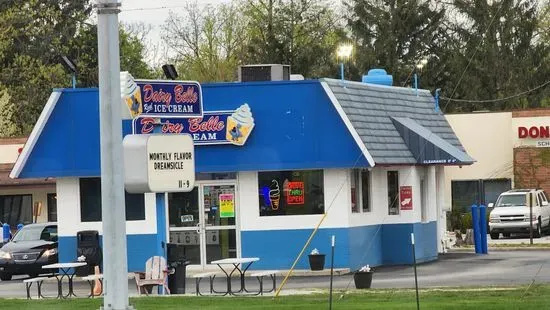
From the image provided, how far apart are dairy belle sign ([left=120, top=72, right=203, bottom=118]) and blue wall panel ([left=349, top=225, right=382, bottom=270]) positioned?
24.0ft

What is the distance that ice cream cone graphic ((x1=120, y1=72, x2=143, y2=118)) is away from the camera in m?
24.6

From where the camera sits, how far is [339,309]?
20109 millimetres

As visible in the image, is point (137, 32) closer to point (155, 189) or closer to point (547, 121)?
point (547, 121)

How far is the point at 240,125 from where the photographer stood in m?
32.6

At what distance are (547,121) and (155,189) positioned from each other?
4427cm

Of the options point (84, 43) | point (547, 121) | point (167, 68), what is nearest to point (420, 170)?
point (167, 68)

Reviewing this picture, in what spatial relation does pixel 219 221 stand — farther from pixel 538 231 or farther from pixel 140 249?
pixel 538 231

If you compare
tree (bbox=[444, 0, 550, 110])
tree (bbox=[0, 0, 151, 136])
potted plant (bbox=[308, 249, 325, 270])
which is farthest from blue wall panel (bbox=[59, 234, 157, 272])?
tree (bbox=[0, 0, 151, 136])

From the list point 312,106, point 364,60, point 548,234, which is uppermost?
point 364,60

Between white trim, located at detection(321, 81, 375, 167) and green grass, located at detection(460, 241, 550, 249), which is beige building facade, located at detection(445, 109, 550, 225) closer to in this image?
green grass, located at detection(460, 241, 550, 249)

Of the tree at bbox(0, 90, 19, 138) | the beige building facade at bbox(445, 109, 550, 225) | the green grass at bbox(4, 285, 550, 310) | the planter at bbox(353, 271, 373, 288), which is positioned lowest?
the green grass at bbox(4, 285, 550, 310)

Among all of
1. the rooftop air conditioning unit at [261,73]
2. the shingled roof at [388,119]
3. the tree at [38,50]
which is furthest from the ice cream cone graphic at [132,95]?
the tree at [38,50]

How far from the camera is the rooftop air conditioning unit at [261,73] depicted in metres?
35.2

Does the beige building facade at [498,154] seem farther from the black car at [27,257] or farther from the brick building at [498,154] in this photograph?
the black car at [27,257]
